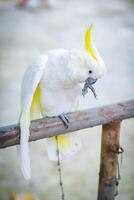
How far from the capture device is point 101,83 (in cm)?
380

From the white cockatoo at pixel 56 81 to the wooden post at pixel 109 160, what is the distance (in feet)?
0.56

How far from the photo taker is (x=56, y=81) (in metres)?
1.39

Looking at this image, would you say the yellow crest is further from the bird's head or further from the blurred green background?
the blurred green background

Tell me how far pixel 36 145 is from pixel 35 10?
4.01m

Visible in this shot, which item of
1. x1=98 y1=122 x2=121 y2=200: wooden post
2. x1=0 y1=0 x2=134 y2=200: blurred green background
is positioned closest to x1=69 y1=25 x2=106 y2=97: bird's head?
x1=98 y1=122 x2=121 y2=200: wooden post

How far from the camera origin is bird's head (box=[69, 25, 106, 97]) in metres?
1.32

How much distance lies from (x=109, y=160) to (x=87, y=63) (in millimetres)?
421

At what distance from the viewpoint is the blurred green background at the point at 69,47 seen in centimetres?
250

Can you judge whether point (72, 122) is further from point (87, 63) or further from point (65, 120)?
point (87, 63)

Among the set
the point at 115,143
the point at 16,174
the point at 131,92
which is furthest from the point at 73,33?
the point at 115,143

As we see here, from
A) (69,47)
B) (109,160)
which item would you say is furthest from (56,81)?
(69,47)

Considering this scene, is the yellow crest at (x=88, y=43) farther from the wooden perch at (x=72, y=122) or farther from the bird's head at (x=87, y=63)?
the wooden perch at (x=72, y=122)

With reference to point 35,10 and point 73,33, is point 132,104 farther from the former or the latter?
point 35,10

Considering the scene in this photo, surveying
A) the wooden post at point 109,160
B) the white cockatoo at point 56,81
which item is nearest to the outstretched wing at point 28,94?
the white cockatoo at point 56,81
